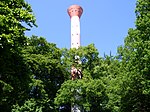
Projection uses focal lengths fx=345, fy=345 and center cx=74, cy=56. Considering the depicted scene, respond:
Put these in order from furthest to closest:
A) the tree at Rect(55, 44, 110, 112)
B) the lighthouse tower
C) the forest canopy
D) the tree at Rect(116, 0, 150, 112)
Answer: the lighthouse tower, the tree at Rect(55, 44, 110, 112), the tree at Rect(116, 0, 150, 112), the forest canopy

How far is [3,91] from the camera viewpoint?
19.5 metres

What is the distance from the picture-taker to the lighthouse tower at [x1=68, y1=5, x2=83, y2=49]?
197ft

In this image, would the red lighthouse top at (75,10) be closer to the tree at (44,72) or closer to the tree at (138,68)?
the tree at (44,72)

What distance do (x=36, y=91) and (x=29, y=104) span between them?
13.4ft

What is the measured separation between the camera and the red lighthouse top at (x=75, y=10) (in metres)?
64.2

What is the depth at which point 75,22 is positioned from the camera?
62875 millimetres

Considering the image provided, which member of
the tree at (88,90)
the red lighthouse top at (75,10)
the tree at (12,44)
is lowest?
the tree at (12,44)

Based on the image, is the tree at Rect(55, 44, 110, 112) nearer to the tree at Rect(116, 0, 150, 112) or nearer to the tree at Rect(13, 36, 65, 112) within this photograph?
the tree at Rect(13, 36, 65, 112)

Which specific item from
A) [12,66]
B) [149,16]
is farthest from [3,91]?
[149,16]

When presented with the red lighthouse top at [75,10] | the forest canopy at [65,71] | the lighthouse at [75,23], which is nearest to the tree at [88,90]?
the forest canopy at [65,71]

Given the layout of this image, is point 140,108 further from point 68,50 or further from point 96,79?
point 68,50

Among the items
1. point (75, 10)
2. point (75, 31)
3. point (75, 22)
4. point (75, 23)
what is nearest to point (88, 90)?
point (75, 31)

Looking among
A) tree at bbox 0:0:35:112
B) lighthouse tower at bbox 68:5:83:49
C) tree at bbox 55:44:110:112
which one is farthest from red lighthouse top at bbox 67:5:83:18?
tree at bbox 0:0:35:112

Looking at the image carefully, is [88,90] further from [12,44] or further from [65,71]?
[12,44]
